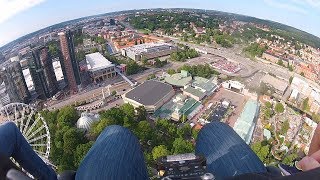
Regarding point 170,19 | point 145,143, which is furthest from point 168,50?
point 145,143

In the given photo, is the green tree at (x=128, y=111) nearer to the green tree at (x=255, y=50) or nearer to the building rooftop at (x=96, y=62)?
the building rooftop at (x=96, y=62)

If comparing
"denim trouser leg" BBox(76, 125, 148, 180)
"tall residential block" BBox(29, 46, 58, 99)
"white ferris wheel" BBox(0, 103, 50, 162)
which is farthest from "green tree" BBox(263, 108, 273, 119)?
"tall residential block" BBox(29, 46, 58, 99)

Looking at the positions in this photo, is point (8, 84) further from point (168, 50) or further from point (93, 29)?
point (93, 29)

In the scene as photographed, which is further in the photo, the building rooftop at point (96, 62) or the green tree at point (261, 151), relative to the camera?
the building rooftop at point (96, 62)

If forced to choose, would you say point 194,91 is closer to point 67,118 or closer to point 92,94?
point 92,94

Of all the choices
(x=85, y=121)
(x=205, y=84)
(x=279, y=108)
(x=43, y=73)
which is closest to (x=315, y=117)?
(x=279, y=108)

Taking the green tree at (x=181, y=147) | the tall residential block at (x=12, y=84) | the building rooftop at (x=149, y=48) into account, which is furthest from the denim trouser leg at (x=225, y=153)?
the building rooftop at (x=149, y=48)

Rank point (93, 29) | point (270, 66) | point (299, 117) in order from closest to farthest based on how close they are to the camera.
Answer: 1. point (299, 117)
2. point (270, 66)
3. point (93, 29)
